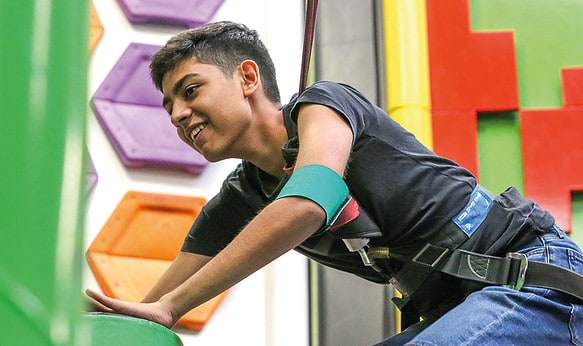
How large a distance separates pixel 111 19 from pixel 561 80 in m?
1.35

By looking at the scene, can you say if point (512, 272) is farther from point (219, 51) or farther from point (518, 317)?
point (219, 51)

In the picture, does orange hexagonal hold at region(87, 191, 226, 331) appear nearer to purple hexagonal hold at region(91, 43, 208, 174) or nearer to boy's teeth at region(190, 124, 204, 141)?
purple hexagonal hold at region(91, 43, 208, 174)

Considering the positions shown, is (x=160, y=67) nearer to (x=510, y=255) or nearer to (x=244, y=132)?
(x=244, y=132)

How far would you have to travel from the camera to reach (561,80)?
3156mm

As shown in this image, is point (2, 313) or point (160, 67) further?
point (160, 67)

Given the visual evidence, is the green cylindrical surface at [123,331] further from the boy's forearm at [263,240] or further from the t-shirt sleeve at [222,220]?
the t-shirt sleeve at [222,220]

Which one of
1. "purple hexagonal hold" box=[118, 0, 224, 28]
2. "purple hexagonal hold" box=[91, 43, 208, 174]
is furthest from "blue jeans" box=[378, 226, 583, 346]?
"purple hexagonal hold" box=[118, 0, 224, 28]

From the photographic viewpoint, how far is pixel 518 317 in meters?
1.73

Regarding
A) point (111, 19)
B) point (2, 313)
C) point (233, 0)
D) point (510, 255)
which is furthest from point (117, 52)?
point (2, 313)

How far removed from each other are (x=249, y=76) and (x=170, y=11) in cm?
108

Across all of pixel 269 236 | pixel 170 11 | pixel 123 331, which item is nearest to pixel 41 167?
pixel 123 331

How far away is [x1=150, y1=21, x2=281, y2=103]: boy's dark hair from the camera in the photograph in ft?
6.95

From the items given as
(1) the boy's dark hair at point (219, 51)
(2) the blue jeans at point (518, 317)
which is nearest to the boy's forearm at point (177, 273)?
(1) the boy's dark hair at point (219, 51)

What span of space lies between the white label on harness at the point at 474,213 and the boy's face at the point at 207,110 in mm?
444
